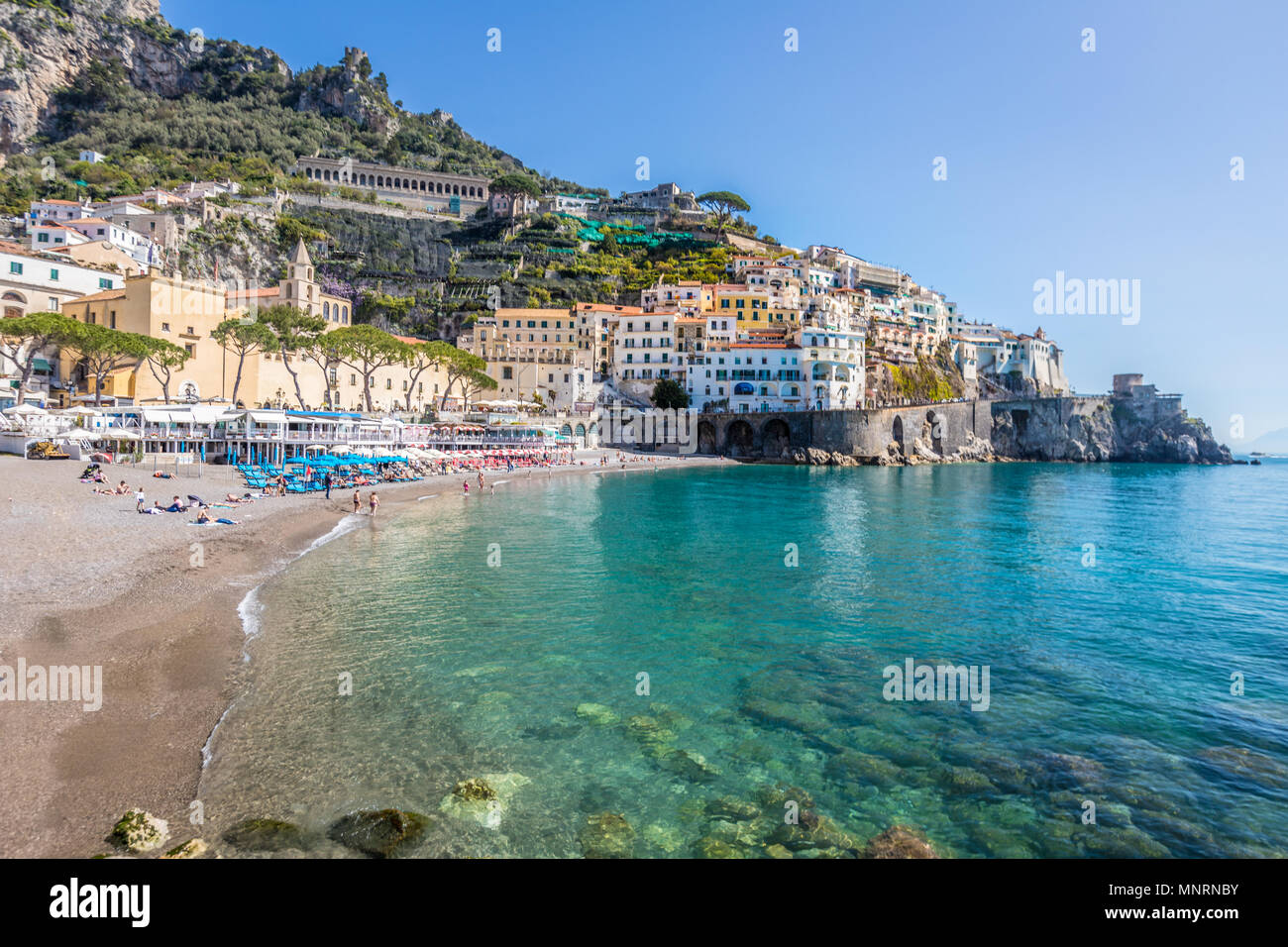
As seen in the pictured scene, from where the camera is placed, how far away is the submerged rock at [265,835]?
645 cm

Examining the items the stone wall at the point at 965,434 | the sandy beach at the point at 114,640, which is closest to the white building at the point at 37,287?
the sandy beach at the point at 114,640

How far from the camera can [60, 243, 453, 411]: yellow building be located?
148 feet

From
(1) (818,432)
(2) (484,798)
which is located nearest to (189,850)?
(2) (484,798)

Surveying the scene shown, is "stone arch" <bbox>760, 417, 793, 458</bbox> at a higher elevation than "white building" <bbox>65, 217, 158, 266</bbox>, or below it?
below

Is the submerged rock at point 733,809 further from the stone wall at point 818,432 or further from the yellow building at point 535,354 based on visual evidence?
the yellow building at point 535,354

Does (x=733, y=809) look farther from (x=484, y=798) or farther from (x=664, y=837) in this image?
(x=484, y=798)

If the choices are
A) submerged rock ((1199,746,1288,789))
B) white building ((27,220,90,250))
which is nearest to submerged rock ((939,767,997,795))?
submerged rock ((1199,746,1288,789))

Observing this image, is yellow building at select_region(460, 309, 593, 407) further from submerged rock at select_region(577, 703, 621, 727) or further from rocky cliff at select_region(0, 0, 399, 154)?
rocky cliff at select_region(0, 0, 399, 154)

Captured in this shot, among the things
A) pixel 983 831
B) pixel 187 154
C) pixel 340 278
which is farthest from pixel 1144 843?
pixel 187 154

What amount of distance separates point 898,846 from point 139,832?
760 cm

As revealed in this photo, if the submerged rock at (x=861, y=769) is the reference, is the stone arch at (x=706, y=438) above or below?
above

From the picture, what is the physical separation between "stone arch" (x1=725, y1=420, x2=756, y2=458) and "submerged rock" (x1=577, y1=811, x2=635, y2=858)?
65351 millimetres

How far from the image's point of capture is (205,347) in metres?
48.0

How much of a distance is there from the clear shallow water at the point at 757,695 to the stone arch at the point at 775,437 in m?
47.3
